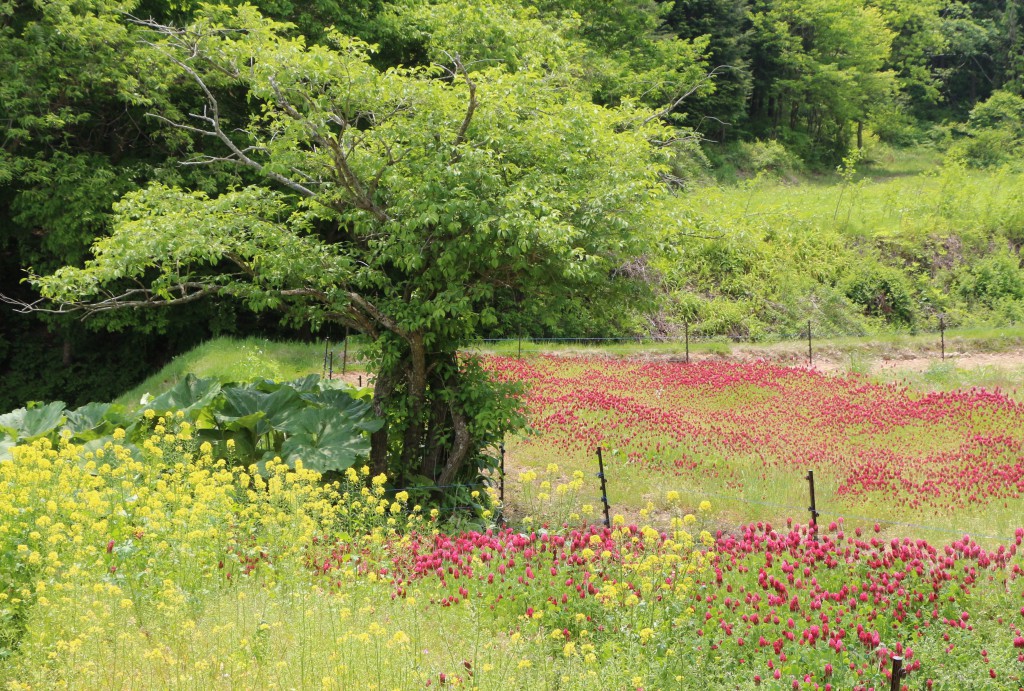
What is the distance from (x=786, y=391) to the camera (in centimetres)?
1711

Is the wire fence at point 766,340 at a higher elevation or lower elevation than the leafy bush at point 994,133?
lower

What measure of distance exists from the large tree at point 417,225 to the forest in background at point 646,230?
2.55 feet

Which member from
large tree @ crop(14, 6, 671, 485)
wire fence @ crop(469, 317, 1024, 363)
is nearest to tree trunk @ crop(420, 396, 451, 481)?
large tree @ crop(14, 6, 671, 485)

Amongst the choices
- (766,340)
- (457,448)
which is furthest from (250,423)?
(766,340)

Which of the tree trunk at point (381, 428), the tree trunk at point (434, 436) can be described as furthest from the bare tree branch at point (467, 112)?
the tree trunk at point (434, 436)

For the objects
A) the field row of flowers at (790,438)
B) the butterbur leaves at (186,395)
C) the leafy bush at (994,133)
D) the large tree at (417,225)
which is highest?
the leafy bush at (994,133)

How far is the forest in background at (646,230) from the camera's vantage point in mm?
19875

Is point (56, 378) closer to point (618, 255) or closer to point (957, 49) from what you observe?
point (618, 255)

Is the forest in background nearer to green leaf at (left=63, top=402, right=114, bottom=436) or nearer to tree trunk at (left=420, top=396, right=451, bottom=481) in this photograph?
tree trunk at (left=420, top=396, right=451, bottom=481)

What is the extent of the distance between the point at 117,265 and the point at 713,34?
118ft

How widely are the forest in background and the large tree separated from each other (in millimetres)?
778

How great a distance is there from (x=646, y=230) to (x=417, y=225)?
2.81 metres

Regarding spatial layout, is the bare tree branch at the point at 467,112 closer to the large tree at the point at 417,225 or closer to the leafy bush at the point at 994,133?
the large tree at the point at 417,225

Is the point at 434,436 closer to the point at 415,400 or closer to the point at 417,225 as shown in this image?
the point at 415,400
